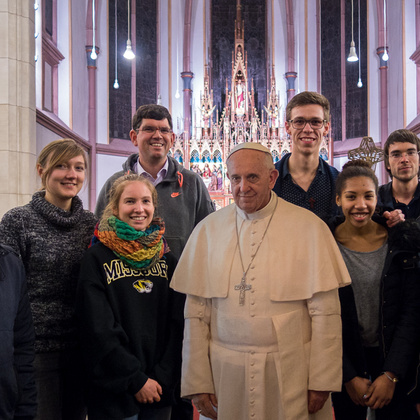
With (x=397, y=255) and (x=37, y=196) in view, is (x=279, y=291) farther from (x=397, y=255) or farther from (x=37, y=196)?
(x=37, y=196)

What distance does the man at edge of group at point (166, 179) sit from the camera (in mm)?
2646

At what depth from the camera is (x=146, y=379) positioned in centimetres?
196

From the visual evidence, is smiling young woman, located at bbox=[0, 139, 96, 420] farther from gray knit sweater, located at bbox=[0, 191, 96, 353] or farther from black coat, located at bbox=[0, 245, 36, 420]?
black coat, located at bbox=[0, 245, 36, 420]

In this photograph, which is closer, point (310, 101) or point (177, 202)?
point (310, 101)

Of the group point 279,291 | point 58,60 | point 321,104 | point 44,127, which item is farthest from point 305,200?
point 58,60

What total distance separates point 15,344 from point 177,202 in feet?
4.08

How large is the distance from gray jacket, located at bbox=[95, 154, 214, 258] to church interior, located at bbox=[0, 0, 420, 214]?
5271 millimetres

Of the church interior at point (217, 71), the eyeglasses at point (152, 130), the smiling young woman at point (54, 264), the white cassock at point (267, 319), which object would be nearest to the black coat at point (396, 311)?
the white cassock at point (267, 319)

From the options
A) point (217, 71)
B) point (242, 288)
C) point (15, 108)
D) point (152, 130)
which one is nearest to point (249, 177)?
point (242, 288)

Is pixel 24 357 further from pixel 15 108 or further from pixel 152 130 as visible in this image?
pixel 15 108

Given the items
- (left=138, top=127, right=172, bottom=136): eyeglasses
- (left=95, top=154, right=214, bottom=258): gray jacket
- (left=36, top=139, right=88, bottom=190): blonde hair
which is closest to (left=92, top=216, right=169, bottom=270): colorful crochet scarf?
(left=36, top=139, right=88, bottom=190): blonde hair

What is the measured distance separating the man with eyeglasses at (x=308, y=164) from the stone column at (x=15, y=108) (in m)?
3.02

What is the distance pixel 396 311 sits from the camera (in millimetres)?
2023

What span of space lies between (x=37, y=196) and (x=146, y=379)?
94cm
